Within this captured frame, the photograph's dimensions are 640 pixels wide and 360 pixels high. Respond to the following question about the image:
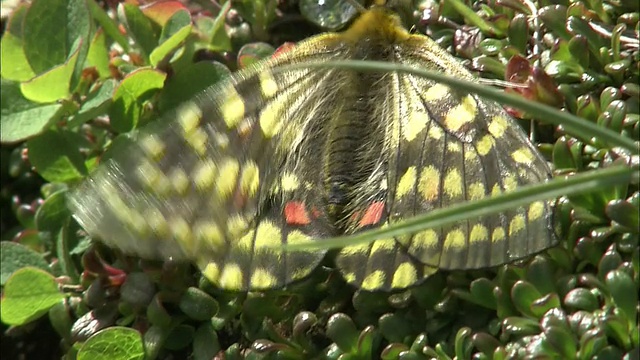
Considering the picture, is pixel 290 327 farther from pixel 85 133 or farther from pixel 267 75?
pixel 85 133

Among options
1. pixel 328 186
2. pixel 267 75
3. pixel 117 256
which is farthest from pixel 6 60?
pixel 328 186

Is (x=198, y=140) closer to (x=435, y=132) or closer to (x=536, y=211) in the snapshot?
(x=435, y=132)

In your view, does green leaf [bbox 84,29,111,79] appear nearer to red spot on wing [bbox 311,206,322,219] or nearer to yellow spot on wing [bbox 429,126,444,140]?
red spot on wing [bbox 311,206,322,219]

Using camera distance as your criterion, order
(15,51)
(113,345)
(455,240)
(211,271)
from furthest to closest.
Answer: (15,51) < (113,345) < (211,271) < (455,240)

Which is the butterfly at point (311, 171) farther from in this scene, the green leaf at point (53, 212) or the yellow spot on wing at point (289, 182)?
the green leaf at point (53, 212)

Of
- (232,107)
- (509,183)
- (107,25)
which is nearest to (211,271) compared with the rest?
(232,107)

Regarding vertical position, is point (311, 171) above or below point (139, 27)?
below
